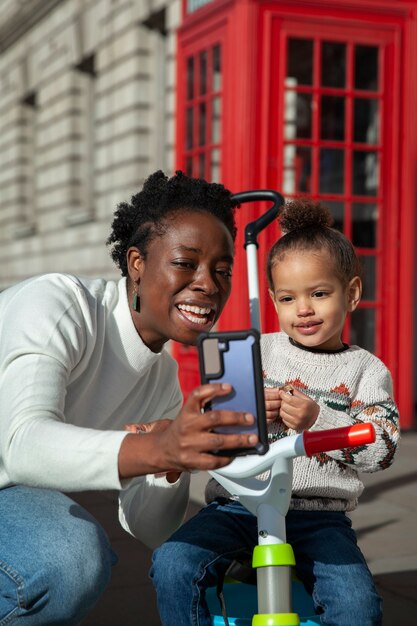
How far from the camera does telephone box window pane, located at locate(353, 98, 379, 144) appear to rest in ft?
22.0

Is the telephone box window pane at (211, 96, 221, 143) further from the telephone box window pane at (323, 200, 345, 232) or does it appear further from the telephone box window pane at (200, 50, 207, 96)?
the telephone box window pane at (323, 200, 345, 232)

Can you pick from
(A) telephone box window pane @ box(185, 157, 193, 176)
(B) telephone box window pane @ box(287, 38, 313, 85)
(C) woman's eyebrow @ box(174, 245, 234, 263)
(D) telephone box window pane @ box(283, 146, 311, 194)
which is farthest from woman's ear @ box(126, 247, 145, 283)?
(A) telephone box window pane @ box(185, 157, 193, 176)

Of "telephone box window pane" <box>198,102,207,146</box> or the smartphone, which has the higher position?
"telephone box window pane" <box>198,102,207,146</box>

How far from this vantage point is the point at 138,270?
7.88ft

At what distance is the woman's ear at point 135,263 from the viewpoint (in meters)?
2.39

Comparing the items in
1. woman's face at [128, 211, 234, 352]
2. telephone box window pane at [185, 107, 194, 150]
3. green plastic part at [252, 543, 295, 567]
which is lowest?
green plastic part at [252, 543, 295, 567]

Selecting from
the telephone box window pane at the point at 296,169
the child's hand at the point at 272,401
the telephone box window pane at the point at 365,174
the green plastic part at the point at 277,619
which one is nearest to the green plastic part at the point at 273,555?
the green plastic part at the point at 277,619

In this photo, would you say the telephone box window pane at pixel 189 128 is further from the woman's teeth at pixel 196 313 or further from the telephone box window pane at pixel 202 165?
the woman's teeth at pixel 196 313

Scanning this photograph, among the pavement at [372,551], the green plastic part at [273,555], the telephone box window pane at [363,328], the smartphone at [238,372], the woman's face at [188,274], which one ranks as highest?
the woman's face at [188,274]

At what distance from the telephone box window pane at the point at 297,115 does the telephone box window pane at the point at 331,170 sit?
22 centimetres

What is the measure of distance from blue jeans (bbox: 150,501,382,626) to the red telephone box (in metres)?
4.09

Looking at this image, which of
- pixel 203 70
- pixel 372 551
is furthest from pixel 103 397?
pixel 203 70

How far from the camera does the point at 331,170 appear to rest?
6746 mm

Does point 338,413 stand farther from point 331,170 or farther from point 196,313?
point 331,170
